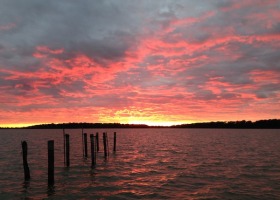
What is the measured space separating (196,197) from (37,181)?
1177 cm

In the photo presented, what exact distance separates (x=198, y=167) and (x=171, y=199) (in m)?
11.7

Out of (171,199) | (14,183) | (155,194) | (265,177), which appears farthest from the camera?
(265,177)

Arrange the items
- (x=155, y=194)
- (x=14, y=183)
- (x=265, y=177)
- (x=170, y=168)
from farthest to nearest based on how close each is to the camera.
→ (x=170, y=168) < (x=265, y=177) < (x=14, y=183) < (x=155, y=194)

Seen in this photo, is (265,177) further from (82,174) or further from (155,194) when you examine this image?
(82,174)

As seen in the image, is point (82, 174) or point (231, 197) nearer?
point (231, 197)

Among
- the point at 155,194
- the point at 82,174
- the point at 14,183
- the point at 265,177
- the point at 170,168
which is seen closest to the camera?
the point at 155,194

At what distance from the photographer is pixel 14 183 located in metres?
19.8

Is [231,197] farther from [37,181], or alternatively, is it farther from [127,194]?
[37,181]

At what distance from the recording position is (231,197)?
51.6 feet

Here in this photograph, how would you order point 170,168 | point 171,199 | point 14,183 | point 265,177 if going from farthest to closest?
point 170,168
point 265,177
point 14,183
point 171,199

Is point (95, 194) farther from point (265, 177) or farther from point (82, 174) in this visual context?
point (265, 177)

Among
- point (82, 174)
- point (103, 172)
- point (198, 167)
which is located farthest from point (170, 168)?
point (82, 174)

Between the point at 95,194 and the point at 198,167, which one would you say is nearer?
the point at 95,194

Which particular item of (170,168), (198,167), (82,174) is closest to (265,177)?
(198,167)
